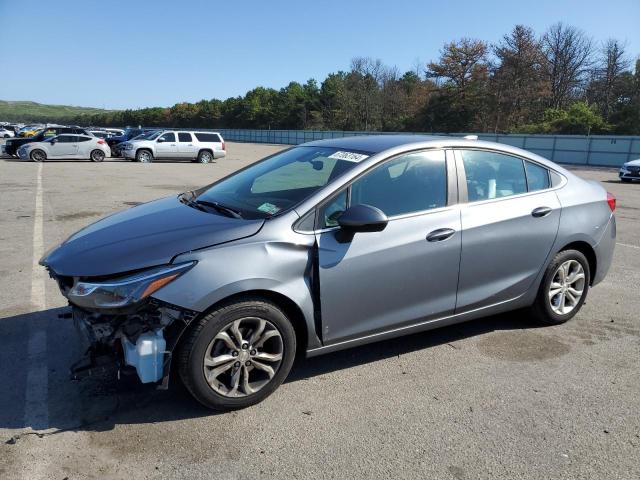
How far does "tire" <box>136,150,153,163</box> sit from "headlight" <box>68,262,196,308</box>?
26145mm

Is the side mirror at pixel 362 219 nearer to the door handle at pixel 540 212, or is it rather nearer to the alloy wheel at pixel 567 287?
the door handle at pixel 540 212

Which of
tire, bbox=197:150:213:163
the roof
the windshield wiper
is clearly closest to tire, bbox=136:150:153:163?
tire, bbox=197:150:213:163

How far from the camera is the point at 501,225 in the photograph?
13.1 feet

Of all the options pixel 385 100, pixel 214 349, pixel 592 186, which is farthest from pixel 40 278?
pixel 385 100

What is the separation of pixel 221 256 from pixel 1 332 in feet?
8.28

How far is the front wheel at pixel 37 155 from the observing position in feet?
82.6

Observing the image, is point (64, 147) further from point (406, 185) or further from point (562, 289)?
point (562, 289)

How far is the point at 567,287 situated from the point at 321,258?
2.56m

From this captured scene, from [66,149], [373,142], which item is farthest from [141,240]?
[66,149]

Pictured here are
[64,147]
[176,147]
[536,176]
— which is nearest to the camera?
[536,176]

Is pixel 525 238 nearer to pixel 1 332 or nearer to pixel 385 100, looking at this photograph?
pixel 1 332

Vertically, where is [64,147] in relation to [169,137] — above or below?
below

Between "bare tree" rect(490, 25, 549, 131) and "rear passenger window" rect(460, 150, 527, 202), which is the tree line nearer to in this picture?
"bare tree" rect(490, 25, 549, 131)

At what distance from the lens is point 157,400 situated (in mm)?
3270
